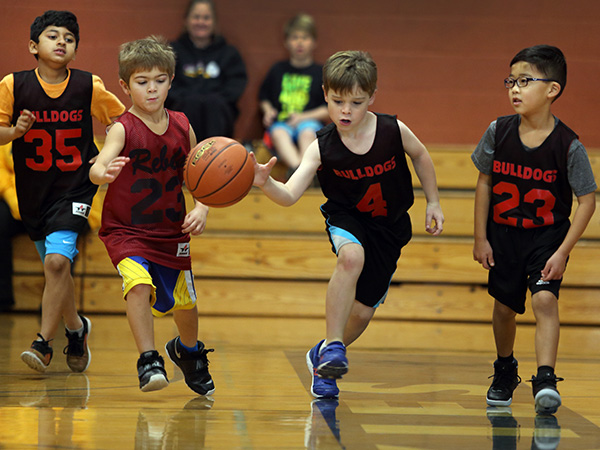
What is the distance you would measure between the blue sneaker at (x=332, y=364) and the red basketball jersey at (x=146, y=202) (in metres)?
0.67

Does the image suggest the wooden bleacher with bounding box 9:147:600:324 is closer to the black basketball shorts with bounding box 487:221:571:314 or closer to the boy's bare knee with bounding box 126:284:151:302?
the black basketball shorts with bounding box 487:221:571:314

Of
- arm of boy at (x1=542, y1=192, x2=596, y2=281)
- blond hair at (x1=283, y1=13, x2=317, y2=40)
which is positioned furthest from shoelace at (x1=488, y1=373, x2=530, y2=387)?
blond hair at (x1=283, y1=13, x2=317, y2=40)

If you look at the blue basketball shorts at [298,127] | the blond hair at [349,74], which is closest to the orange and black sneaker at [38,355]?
the blond hair at [349,74]

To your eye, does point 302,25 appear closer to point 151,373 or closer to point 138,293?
point 138,293

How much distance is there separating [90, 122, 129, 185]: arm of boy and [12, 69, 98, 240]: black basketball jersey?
0.62 meters

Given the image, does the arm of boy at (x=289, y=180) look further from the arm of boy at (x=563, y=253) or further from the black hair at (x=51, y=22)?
the black hair at (x=51, y=22)

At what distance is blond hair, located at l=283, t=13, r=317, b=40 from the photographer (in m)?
5.96

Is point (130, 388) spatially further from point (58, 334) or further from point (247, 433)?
point (58, 334)

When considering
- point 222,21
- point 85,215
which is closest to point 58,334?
point 85,215

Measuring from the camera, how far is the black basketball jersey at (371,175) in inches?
131

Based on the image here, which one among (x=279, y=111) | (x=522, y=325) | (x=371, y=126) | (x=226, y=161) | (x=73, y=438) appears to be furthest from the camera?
(x=279, y=111)

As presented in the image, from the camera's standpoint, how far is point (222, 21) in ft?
20.7

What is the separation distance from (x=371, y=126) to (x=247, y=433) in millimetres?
1351

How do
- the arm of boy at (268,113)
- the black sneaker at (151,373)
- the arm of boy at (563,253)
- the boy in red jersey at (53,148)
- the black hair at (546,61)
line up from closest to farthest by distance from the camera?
the black sneaker at (151,373), the arm of boy at (563,253), the black hair at (546,61), the boy in red jersey at (53,148), the arm of boy at (268,113)
